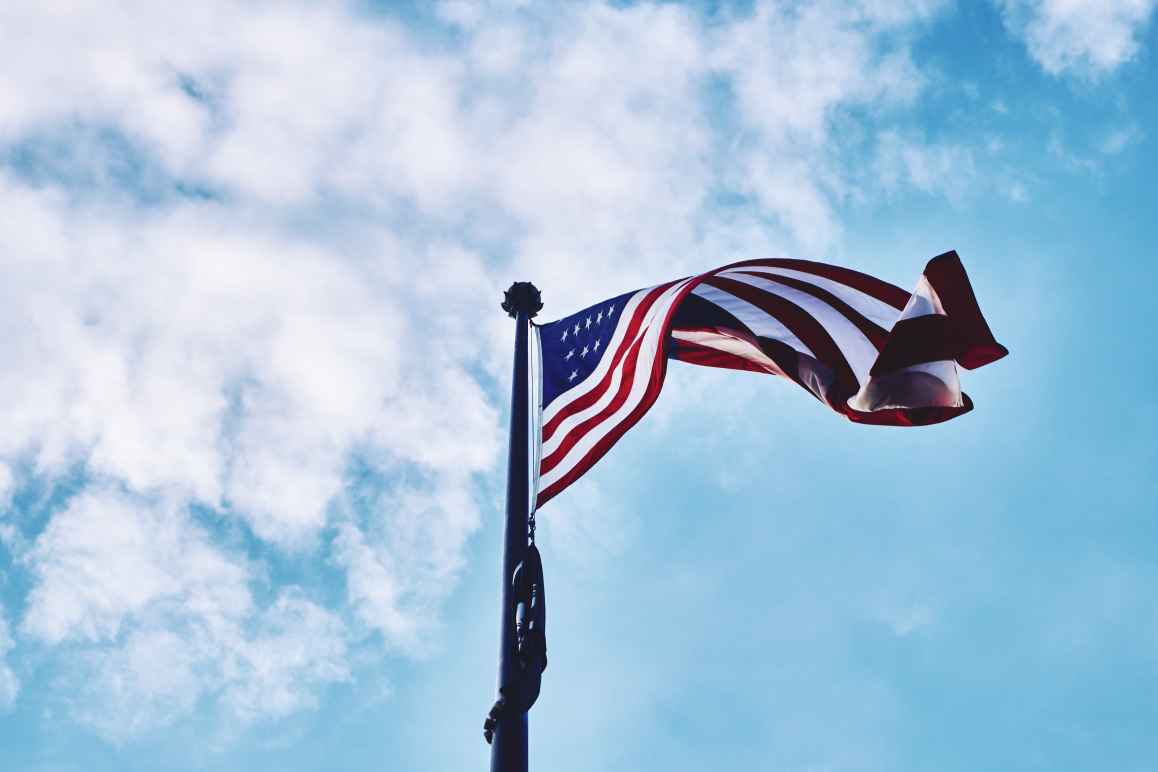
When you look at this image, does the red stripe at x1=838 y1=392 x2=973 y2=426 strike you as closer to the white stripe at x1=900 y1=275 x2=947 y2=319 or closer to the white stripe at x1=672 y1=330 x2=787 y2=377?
the white stripe at x1=900 y1=275 x2=947 y2=319

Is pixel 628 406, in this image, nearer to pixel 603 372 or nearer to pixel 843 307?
pixel 603 372

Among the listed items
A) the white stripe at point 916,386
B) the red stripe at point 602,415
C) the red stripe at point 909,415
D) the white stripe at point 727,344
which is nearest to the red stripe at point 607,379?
the red stripe at point 602,415

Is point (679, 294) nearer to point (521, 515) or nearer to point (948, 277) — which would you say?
point (948, 277)

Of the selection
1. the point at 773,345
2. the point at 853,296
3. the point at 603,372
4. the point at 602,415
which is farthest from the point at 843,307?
the point at 602,415

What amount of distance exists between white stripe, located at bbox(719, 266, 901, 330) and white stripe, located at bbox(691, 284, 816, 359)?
10.6 inches

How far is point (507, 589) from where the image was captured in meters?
6.10

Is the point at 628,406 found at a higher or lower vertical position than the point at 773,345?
lower

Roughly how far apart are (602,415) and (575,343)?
130 cm

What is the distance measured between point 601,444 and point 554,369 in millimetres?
1312

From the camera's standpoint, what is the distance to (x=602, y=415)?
8.92 m

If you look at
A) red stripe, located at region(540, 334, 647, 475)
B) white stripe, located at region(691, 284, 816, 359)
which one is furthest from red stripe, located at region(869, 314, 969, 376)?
red stripe, located at region(540, 334, 647, 475)

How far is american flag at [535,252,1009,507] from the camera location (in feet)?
27.8

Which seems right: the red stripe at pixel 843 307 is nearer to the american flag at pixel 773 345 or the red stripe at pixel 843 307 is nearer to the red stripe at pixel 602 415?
the american flag at pixel 773 345

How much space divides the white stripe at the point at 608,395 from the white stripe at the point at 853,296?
4.77 feet
